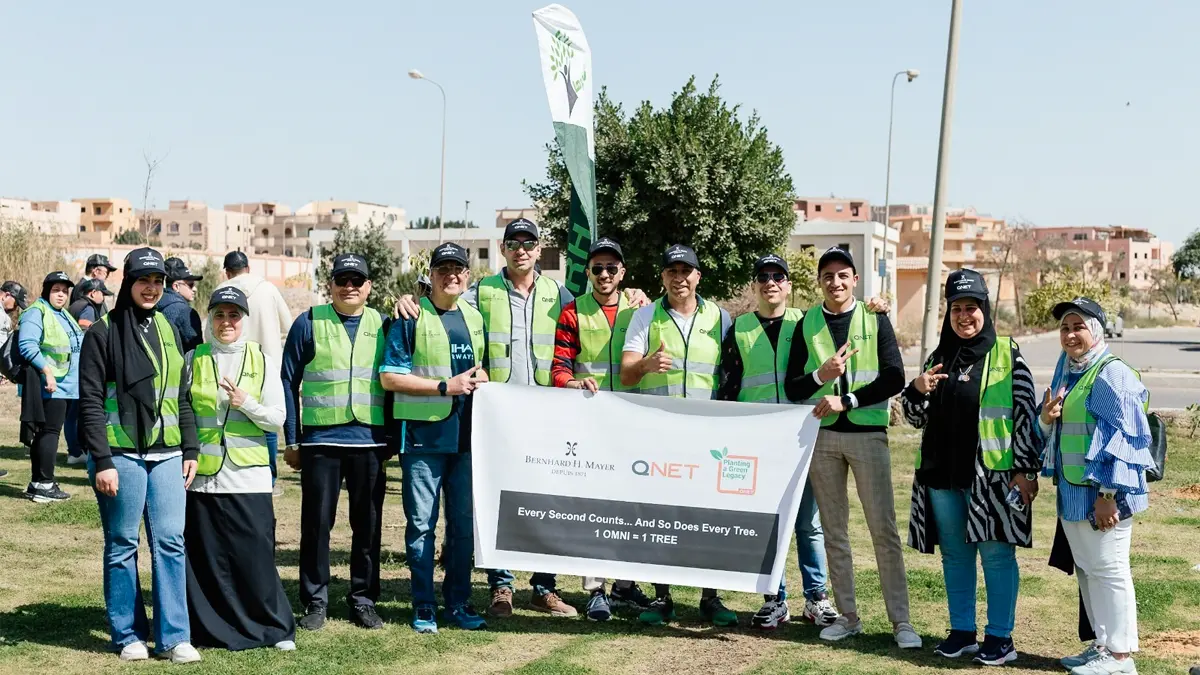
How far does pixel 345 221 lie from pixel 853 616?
2082 inches

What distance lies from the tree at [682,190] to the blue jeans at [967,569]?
22.4m

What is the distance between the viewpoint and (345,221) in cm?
5753

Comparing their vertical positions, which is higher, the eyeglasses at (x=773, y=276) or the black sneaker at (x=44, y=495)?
the eyeglasses at (x=773, y=276)

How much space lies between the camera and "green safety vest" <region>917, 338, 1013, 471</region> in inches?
244

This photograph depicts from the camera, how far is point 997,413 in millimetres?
6223

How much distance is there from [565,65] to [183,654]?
190 inches

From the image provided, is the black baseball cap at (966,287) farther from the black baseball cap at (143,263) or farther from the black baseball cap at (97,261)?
the black baseball cap at (97,261)

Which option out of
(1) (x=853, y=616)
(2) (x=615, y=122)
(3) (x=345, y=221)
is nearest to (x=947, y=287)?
(1) (x=853, y=616)

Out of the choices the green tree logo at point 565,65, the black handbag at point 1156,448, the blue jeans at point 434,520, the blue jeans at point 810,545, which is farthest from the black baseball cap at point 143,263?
the black handbag at point 1156,448

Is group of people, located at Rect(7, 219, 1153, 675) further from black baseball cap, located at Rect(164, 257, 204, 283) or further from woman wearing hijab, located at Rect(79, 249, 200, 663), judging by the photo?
black baseball cap, located at Rect(164, 257, 204, 283)

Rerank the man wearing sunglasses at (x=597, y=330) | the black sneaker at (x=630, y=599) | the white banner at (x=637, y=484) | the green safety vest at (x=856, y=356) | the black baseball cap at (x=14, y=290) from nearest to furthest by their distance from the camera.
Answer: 1. the green safety vest at (x=856, y=356)
2. the white banner at (x=637, y=484)
3. the man wearing sunglasses at (x=597, y=330)
4. the black sneaker at (x=630, y=599)
5. the black baseball cap at (x=14, y=290)

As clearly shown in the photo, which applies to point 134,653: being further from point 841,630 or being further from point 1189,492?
point 1189,492

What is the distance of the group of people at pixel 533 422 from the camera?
19.9ft

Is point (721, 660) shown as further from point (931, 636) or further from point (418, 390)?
point (418, 390)
